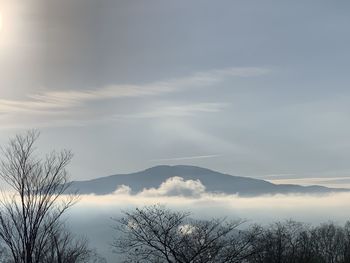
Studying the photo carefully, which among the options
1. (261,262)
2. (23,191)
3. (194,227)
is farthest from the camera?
(261,262)

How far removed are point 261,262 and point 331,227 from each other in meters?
55.1

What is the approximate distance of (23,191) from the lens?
14.0 metres

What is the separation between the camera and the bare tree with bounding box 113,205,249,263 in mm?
20344

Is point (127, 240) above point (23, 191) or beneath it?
beneath

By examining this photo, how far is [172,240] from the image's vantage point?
2059 centimetres

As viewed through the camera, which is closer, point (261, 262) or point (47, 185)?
point (47, 185)

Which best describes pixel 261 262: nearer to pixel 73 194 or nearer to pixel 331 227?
pixel 73 194

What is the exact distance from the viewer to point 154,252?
20812 millimetres

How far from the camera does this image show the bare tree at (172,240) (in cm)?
2034

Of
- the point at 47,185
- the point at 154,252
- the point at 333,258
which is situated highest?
the point at 47,185

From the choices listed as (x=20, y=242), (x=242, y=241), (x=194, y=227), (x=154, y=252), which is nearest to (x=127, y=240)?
(x=154, y=252)

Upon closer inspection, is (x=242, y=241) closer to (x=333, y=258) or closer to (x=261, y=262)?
(x=261, y=262)

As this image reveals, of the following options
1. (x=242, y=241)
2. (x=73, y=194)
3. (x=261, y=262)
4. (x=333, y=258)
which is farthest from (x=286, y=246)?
(x=73, y=194)

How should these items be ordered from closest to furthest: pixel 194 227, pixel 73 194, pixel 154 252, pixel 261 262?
pixel 73 194
pixel 154 252
pixel 194 227
pixel 261 262
